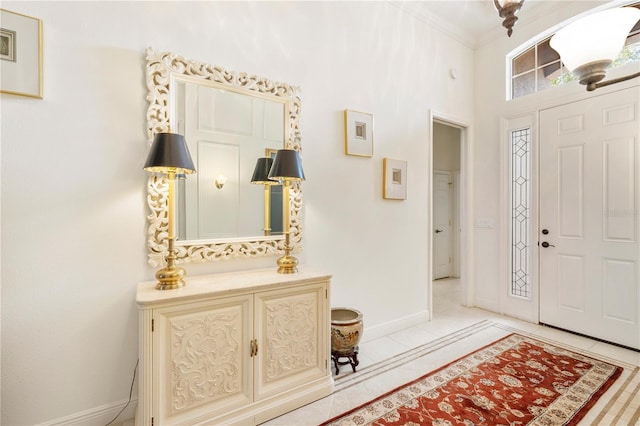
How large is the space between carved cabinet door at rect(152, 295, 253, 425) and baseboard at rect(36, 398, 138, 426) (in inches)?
17.1

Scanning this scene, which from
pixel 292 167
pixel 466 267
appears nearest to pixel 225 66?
pixel 292 167

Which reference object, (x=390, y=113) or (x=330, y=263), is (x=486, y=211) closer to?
(x=390, y=113)

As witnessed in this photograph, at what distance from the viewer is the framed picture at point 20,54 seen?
1.46m

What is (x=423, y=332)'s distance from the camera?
300 centimetres

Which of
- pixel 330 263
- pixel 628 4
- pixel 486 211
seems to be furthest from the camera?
pixel 486 211

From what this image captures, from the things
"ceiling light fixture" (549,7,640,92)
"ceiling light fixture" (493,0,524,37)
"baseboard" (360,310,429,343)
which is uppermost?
"ceiling light fixture" (493,0,524,37)

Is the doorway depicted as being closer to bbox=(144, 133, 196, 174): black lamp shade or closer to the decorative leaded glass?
the decorative leaded glass

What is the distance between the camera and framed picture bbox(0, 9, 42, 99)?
146cm

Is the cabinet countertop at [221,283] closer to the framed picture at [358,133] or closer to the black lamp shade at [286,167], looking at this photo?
the black lamp shade at [286,167]

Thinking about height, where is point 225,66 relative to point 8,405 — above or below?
above

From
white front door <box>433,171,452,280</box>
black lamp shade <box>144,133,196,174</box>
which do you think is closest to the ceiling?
white front door <box>433,171,452,280</box>

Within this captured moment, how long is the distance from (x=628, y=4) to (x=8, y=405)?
547 cm

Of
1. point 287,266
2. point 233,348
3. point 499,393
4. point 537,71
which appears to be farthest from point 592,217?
point 233,348

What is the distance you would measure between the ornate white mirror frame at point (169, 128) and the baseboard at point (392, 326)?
1.17m
